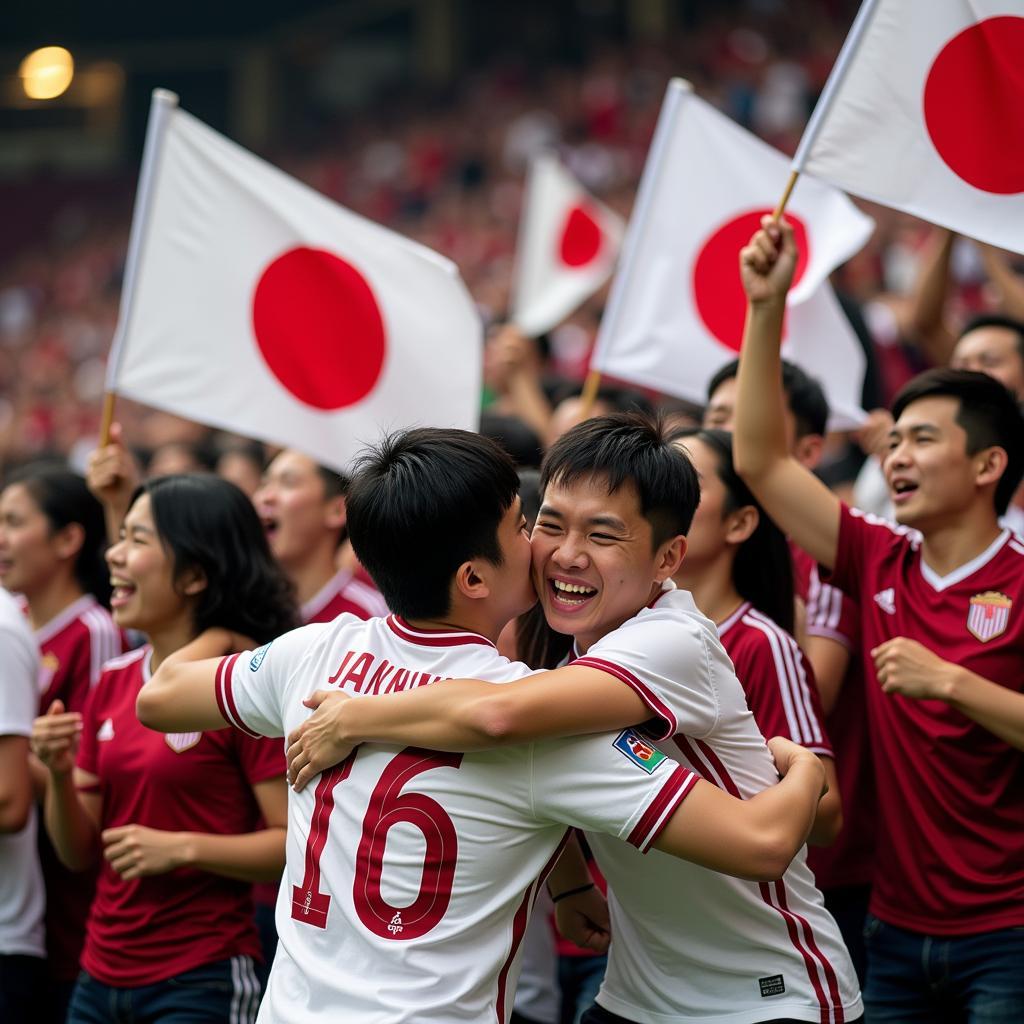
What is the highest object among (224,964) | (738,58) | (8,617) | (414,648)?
(738,58)

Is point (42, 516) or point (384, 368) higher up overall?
point (384, 368)

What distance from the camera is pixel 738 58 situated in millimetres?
16594

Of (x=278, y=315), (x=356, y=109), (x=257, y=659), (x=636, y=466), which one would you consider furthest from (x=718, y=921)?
(x=356, y=109)

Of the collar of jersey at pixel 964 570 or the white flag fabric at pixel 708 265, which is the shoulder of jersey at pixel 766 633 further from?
the white flag fabric at pixel 708 265

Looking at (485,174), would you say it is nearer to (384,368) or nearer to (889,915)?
(384,368)

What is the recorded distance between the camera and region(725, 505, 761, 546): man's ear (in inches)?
142

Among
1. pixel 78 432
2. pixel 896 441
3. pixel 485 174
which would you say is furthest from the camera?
pixel 485 174

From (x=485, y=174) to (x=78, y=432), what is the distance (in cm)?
616

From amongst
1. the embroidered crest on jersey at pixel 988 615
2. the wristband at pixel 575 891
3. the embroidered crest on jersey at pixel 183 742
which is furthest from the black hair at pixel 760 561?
the embroidered crest on jersey at pixel 183 742

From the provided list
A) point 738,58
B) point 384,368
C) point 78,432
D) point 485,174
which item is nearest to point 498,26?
point 485,174

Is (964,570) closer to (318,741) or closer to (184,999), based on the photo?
(318,741)

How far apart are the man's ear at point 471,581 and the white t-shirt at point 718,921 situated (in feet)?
0.72

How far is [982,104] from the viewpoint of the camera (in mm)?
3715

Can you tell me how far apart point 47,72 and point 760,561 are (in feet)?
76.0
